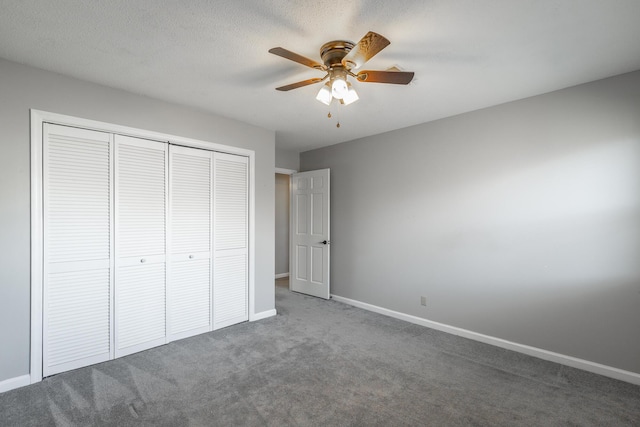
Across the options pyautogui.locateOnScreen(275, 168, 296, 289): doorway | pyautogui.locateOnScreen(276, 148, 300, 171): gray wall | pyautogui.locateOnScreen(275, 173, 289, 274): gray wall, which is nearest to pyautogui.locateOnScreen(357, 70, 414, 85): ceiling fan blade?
pyautogui.locateOnScreen(276, 148, 300, 171): gray wall

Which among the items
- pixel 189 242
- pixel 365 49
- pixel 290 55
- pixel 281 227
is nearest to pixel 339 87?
pixel 365 49

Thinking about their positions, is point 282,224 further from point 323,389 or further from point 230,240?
point 323,389

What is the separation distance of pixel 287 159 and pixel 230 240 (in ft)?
6.76

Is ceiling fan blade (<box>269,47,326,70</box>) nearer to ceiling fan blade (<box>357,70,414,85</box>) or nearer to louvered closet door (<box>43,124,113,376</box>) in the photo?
ceiling fan blade (<box>357,70,414,85</box>)

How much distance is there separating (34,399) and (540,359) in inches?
162

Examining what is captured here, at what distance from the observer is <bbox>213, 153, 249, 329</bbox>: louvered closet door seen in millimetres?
3508

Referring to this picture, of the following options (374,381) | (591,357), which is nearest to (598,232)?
(591,357)

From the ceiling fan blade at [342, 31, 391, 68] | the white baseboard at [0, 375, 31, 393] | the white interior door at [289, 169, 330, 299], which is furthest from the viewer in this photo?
the white interior door at [289, 169, 330, 299]

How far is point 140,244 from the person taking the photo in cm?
294

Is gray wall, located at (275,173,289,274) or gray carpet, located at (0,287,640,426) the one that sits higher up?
gray wall, located at (275,173,289,274)

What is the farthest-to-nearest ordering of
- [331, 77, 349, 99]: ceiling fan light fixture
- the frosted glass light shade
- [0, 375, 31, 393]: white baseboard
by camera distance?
[0, 375, 31, 393]: white baseboard < the frosted glass light shade < [331, 77, 349, 99]: ceiling fan light fixture

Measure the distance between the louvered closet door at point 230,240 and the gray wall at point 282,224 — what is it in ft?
8.97

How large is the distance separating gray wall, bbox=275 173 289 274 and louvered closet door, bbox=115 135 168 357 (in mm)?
3485

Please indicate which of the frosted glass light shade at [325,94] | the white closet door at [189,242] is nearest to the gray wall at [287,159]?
the white closet door at [189,242]
